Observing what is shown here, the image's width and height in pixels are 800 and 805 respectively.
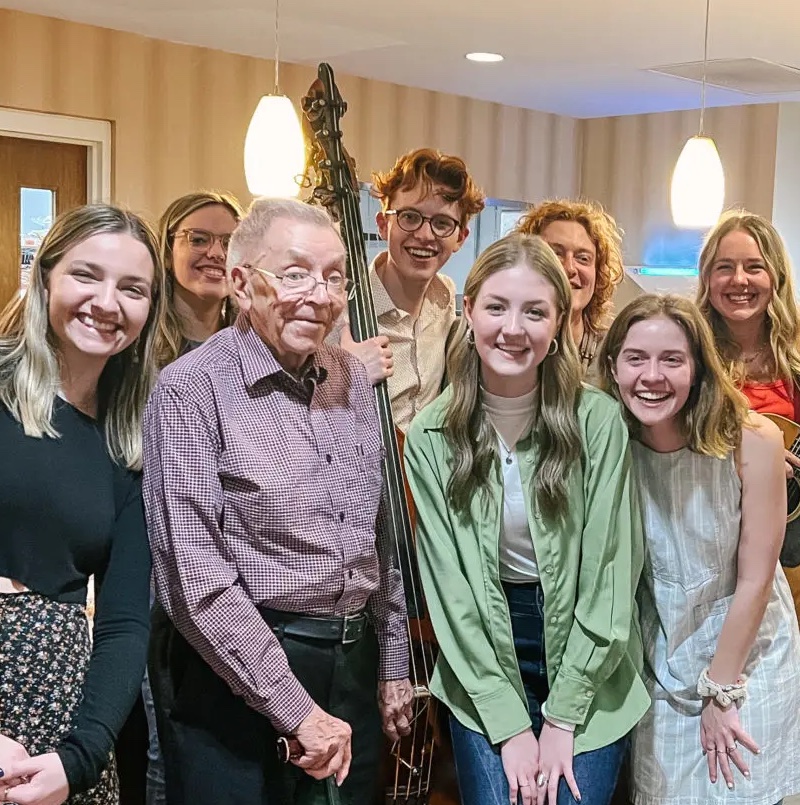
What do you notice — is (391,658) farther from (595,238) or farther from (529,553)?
(595,238)

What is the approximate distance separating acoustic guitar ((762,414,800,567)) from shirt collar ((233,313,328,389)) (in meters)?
1.21

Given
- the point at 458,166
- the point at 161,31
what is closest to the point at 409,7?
the point at 161,31

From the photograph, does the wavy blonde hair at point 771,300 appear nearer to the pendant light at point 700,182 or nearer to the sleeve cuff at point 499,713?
the pendant light at point 700,182

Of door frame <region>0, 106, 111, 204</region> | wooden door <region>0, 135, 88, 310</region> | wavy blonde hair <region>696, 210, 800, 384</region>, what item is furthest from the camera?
wooden door <region>0, 135, 88, 310</region>

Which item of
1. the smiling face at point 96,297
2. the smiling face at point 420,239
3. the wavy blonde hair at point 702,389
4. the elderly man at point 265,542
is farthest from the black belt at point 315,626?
the smiling face at point 420,239

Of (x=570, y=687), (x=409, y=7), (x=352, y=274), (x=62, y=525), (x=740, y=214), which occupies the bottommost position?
(x=570, y=687)

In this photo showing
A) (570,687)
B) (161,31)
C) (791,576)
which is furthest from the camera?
(161,31)

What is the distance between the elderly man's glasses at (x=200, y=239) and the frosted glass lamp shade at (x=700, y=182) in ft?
5.54

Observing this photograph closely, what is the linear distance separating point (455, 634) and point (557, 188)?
5.36 meters

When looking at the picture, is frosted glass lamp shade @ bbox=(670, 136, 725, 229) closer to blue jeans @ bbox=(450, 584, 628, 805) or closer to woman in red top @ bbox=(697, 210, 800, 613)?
woman in red top @ bbox=(697, 210, 800, 613)

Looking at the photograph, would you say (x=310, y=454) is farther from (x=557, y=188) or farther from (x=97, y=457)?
(x=557, y=188)

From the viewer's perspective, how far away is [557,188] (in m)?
6.92

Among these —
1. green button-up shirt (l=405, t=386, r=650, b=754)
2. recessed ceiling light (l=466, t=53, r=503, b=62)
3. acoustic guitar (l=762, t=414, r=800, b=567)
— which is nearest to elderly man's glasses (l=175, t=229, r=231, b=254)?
green button-up shirt (l=405, t=386, r=650, b=754)

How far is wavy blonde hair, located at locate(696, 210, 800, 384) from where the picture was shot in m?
2.63
